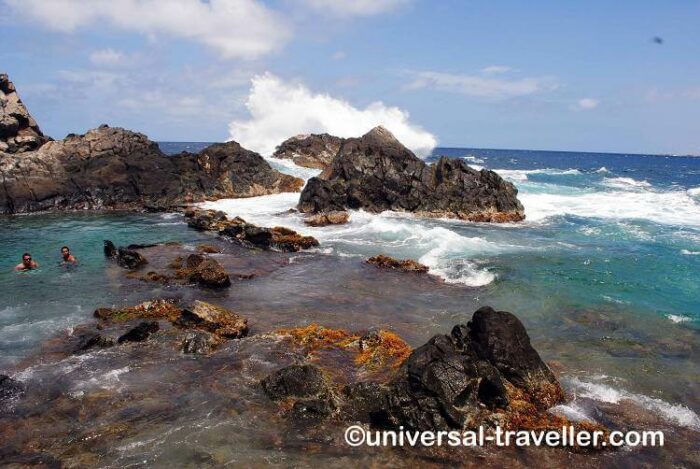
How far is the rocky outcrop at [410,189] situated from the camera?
39.4 metres

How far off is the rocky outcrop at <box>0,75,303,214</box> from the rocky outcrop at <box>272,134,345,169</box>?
2133cm

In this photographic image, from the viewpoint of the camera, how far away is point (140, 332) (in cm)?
1446

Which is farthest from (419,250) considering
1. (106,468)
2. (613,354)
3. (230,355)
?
(106,468)

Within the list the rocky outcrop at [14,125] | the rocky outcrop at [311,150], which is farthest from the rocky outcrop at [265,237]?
the rocky outcrop at [311,150]

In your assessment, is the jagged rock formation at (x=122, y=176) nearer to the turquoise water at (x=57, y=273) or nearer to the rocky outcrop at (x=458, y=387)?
the turquoise water at (x=57, y=273)

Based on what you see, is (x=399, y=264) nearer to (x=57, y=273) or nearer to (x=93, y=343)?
(x=93, y=343)

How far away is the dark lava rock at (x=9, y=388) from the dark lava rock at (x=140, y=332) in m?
2.86

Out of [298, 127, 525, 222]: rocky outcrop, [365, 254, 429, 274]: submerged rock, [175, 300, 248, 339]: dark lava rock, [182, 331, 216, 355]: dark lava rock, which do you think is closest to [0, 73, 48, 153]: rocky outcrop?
[298, 127, 525, 222]: rocky outcrop

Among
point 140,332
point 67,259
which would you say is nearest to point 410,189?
point 67,259

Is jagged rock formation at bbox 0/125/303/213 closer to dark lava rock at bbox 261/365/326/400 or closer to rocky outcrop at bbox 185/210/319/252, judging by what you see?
rocky outcrop at bbox 185/210/319/252

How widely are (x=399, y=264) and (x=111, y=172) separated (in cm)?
3379

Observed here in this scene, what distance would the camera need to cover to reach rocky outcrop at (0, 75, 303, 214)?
4294 cm

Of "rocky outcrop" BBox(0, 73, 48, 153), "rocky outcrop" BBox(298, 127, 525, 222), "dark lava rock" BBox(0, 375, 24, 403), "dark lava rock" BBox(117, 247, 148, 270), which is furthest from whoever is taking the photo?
"rocky outcrop" BBox(0, 73, 48, 153)

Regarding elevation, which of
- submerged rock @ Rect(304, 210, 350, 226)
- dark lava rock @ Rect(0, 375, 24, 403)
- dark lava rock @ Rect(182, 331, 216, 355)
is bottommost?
dark lava rock @ Rect(0, 375, 24, 403)
